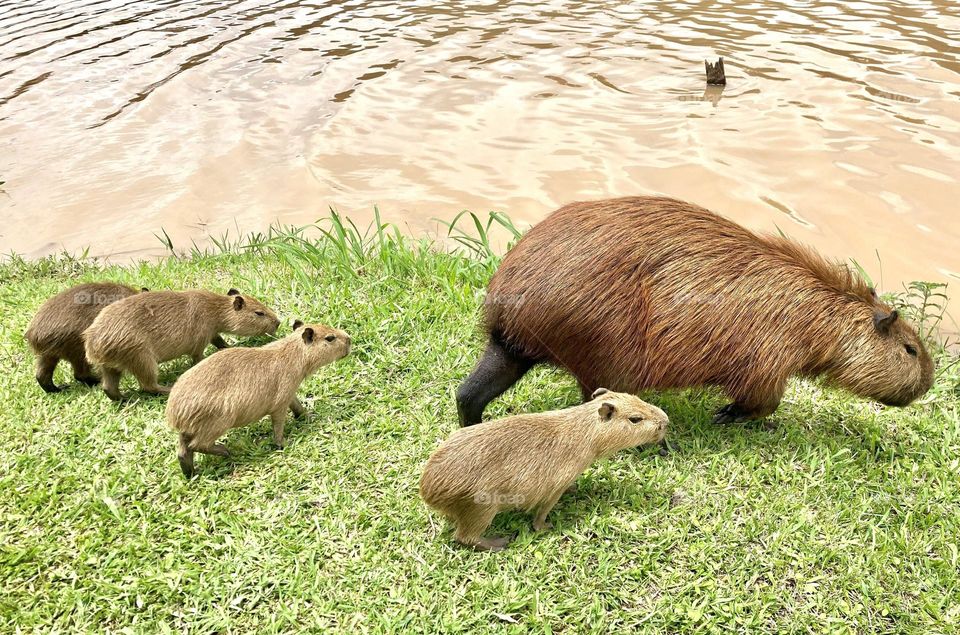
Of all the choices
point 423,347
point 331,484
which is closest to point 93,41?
point 423,347

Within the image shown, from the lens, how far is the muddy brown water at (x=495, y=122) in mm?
5730

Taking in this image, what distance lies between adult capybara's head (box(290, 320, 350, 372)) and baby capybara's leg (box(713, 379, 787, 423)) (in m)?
1.64

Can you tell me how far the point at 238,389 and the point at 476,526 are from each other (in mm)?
1083

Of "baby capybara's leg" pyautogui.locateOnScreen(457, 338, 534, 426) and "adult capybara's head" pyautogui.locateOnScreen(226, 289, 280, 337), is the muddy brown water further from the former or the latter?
"baby capybara's leg" pyautogui.locateOnScreen(457, 338, 534, 426)

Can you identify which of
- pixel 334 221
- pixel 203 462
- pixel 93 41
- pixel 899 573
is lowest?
pixel 899 573

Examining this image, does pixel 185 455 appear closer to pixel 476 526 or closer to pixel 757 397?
pixel 476 526

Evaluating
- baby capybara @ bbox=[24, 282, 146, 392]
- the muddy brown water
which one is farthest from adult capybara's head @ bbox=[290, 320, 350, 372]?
the muddy brown water

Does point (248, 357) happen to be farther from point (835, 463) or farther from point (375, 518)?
point (835, 463)

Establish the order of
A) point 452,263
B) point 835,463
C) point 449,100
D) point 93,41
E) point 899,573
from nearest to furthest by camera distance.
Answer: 1. point 899,573
2. point 835,463
3. point 452,263
4. point 449,100
5. point 93,41

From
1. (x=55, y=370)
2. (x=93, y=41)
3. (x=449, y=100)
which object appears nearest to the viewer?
(x=55, y=370)

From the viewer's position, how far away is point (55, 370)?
3.62 meters

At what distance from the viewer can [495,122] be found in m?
7.23

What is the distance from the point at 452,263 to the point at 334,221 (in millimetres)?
819

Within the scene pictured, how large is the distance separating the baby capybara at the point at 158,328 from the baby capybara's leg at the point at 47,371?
325mm
